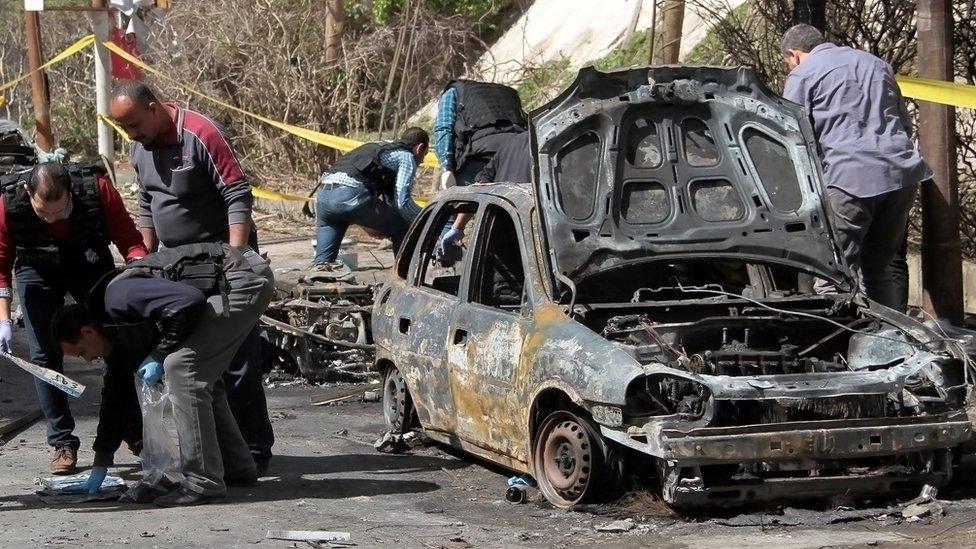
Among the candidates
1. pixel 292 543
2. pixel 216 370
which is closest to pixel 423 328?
pixel 216 370

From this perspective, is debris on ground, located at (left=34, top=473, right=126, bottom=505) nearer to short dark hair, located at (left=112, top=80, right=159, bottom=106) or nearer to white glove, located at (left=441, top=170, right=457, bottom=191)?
short dark hair, located at (left=112, top=80, right=159, bottom=106)

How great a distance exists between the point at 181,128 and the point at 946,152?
4554 millimetres

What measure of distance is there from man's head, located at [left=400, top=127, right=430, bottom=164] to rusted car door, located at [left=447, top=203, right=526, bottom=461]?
4.01 m

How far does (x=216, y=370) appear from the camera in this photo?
6.70m

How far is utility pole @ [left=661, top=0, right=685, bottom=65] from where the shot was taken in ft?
39.8

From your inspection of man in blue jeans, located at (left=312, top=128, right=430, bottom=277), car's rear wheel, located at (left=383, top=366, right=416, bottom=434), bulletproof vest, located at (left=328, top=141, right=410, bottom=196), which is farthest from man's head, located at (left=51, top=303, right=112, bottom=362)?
bulletproof vest, located at (left=328, top=141, right=410, bottom=196)

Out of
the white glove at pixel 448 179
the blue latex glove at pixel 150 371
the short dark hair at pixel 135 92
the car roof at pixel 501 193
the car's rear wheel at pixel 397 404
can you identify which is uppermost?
the short dark hair at pixel 135 92

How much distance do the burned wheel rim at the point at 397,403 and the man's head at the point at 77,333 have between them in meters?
1.90

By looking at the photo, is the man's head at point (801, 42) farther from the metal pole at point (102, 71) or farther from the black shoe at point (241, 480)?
the metal pole at point (102, 71)

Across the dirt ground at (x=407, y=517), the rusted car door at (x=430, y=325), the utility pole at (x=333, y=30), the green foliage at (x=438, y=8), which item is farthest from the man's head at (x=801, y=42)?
the green foliage at (x=438, y=8)

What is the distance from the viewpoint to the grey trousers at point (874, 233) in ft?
26.9

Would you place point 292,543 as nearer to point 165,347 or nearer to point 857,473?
point 165,347

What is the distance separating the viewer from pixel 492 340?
6836 mm

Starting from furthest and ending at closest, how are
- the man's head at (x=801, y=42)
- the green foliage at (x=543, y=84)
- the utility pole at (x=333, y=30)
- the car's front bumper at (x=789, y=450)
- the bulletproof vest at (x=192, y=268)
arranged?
the green foliage at (x=543, y=84), the utility pole at (x=333, y=30), the man's head at (x=801, y=42), the bulletproof vest at (x=192, y=268), the car's front bumper at (x=789, y=450)
